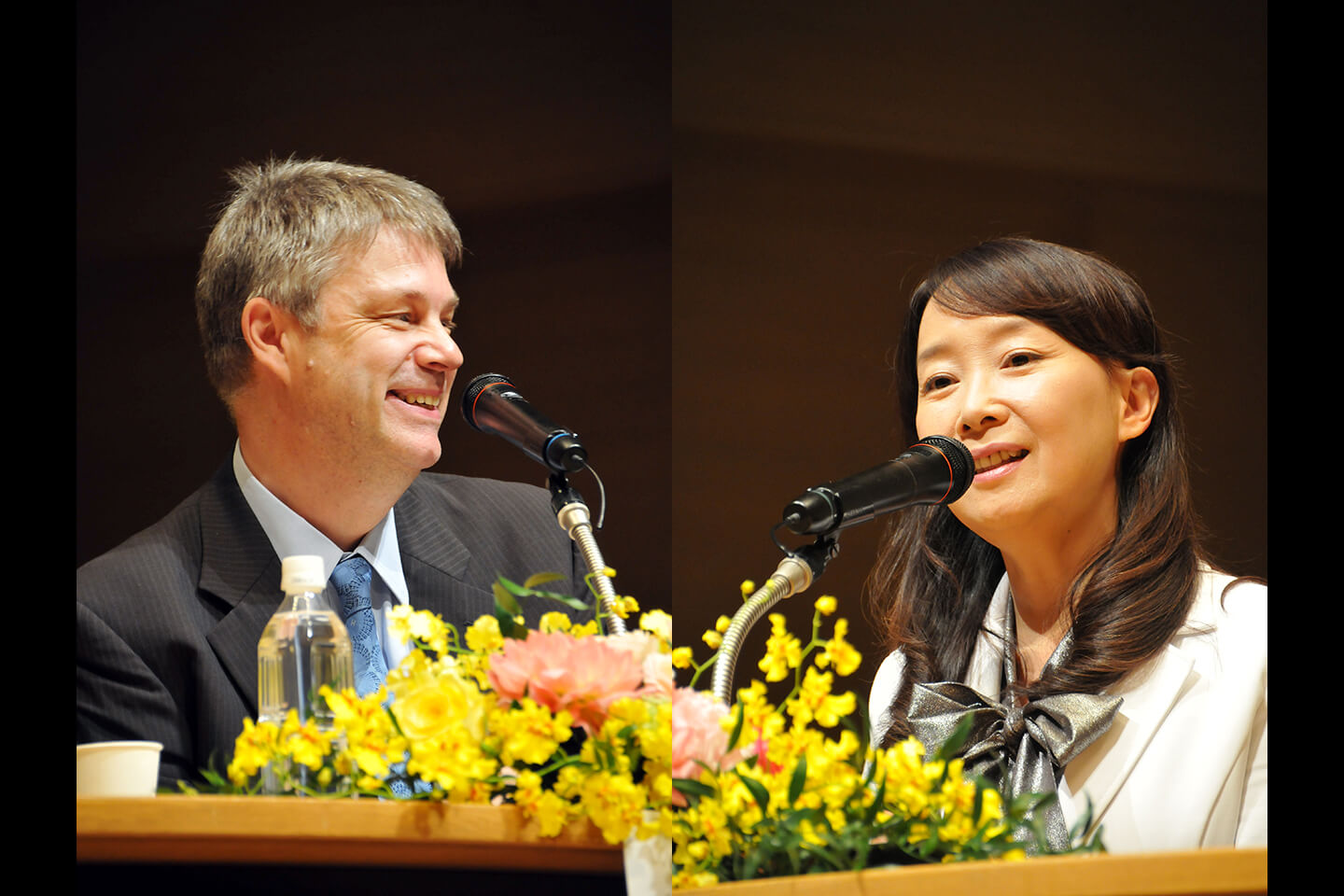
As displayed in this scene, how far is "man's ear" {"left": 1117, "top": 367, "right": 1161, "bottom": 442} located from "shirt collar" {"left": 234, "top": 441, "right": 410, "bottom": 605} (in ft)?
3.57

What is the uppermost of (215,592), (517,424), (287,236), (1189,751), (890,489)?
(287,236)

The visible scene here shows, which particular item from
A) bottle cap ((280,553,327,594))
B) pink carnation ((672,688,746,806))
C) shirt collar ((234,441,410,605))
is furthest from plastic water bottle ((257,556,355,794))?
pink carnation ((672,688,746,806))

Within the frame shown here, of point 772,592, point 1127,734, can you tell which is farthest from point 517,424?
point 1127,734

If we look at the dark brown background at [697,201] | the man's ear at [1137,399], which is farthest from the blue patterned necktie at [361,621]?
the man's ear at [1137,399]

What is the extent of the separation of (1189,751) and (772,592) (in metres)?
0.59

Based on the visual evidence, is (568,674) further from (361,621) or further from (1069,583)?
(1069,583)

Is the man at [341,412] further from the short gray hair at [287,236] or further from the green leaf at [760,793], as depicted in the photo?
the green leaf at [760,793]

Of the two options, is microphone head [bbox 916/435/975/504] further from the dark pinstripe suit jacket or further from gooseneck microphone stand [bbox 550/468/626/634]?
the dark pinstripe suit jacket

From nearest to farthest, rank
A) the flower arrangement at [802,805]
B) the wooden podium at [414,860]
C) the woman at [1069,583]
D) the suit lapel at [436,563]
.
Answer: the wooden podium at [414,860] < the flower arrangement at [802,805] < the woman at [1069,583] < the suit lapel at [436,563]

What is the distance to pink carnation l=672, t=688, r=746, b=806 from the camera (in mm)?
1543

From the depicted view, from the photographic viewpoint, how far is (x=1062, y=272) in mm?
1902

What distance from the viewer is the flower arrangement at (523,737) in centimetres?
153

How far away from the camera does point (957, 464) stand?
6.06 ft
